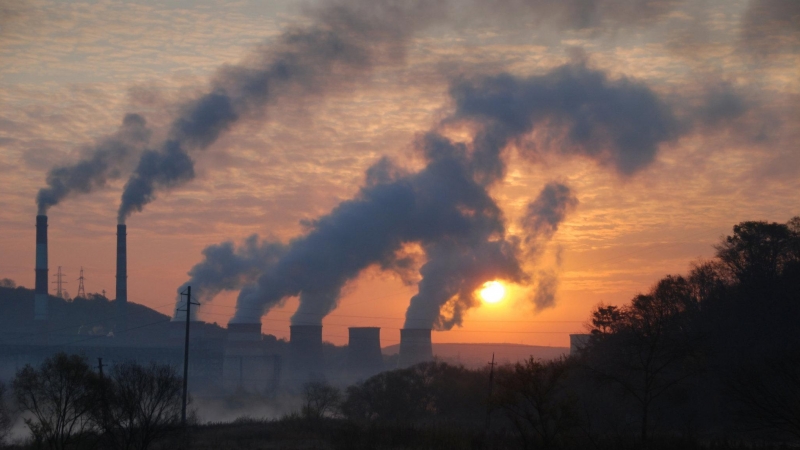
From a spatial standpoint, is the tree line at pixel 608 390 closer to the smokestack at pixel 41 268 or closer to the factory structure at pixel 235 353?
the factory structure at pixel 235 353

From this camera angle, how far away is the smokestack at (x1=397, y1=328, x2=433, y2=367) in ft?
176

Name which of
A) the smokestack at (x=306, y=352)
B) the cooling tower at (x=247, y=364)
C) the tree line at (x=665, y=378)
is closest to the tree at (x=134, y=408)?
the tree line at (x=665, y=378)

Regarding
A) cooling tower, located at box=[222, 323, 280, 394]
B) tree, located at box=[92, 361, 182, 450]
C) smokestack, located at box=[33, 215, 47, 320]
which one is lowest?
cooling tower, located at box=[222, 323, 280, 394]

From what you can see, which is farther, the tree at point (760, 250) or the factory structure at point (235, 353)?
the factory structure at point (235, 353)

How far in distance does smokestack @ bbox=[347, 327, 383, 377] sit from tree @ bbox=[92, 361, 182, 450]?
42.3m

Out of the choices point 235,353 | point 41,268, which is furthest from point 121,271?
point 235,353

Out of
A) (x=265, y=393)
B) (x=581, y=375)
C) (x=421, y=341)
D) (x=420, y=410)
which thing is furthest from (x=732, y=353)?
(x=265, y=393)

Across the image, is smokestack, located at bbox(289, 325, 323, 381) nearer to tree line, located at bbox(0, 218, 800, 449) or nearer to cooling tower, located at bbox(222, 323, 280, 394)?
cooling tower, located at bbox(222, 323, 280, 394)

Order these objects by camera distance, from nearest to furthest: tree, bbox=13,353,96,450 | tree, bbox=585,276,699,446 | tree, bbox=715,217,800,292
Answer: tree, bbox=13,353,96,450
tree, bbox=585,276,699,446
tree, bbox=715,217,800,292

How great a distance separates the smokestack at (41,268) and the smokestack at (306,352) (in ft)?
68.4

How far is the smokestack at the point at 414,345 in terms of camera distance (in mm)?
53741

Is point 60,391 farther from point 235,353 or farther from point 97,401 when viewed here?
point 235,353

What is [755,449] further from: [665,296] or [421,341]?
[421,341]

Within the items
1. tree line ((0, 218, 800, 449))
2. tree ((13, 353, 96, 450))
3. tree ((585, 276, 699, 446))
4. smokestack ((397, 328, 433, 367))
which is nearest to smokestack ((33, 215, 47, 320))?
smokestack ((397, 328, 433, 367))
